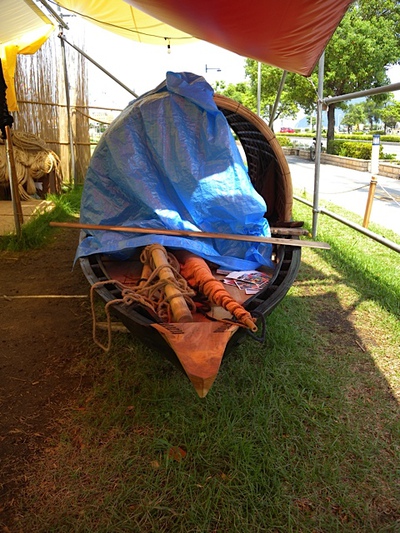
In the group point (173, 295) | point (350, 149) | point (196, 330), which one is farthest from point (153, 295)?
point (350, 149)

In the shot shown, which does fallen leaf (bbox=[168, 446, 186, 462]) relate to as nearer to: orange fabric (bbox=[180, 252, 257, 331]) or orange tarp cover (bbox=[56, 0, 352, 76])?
orange fabric (bbox=[180, 252, 257, 331])

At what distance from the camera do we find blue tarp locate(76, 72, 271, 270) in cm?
289

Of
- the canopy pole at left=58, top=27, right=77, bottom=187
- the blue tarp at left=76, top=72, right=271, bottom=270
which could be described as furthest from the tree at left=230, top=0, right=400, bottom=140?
the blue tarp at left=76, top=72, right=271, bottom=270

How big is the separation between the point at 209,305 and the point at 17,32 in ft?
18.9

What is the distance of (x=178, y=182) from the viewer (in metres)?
2.94

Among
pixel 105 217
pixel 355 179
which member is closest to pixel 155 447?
pixel 105 217

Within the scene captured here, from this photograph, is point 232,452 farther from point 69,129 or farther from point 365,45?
point 365,45

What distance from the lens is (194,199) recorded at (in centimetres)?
293

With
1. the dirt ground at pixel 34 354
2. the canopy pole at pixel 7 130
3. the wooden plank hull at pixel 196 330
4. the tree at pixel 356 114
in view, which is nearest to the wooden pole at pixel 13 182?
the canopy pole at pixel 7 130

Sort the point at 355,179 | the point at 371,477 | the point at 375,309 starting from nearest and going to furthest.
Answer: the point at 371,477
the point at 375,309
the point at 355,179

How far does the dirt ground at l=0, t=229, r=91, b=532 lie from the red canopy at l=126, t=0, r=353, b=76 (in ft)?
7.98

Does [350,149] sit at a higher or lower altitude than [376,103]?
lower

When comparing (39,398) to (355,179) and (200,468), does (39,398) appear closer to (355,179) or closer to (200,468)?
(200,468)

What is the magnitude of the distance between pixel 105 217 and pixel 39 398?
1318mm
